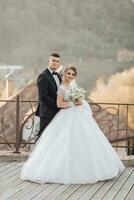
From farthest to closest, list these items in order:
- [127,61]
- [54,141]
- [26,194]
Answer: [127,61] → [54,141] → [26,194]

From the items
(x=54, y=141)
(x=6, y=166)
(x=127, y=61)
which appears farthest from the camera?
(x=127, y=61)

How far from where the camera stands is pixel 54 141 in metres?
5.13

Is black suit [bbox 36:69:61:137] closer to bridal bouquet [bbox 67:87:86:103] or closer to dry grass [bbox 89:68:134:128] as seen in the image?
bridal bouquet [bbox 67:87:86:103]

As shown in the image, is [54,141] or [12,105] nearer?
[54,141]

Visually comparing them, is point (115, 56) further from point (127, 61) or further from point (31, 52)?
point (31, 52)

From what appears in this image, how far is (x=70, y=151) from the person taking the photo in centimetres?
500

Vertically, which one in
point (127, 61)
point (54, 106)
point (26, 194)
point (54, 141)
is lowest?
point (26, 194)

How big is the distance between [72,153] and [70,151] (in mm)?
29

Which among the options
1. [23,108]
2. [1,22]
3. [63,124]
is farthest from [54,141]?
[1,22]

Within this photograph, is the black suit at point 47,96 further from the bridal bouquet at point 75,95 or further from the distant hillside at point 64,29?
the distant hillside at point 64,29

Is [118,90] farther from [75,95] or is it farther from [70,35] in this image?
[75,95]

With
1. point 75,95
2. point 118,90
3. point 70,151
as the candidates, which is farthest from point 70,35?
point 70,151

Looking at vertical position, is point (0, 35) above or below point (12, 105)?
above

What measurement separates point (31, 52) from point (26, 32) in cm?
42
